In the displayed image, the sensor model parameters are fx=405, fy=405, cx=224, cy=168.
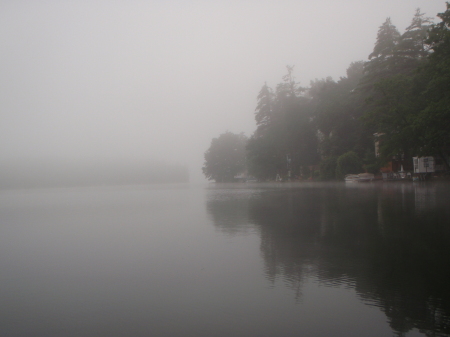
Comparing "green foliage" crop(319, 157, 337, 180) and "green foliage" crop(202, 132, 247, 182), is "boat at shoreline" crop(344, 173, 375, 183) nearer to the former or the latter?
"green foliage" crop(319, 157, 337, 180)

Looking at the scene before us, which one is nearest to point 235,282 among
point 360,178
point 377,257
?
point 377,257

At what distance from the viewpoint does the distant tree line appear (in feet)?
85.6

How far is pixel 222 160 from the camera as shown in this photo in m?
101

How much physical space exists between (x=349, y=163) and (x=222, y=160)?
179ft

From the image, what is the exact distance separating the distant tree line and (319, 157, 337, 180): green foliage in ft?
0.43

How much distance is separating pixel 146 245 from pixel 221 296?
13.7ft

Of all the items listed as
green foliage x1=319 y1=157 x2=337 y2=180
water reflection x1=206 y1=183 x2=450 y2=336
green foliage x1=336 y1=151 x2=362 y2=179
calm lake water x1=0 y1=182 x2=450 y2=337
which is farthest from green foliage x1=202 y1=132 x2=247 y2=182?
calm lake water x1=0 y1=182 x2=450 y2=337

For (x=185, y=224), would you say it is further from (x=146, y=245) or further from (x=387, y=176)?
(x=387, y=176)

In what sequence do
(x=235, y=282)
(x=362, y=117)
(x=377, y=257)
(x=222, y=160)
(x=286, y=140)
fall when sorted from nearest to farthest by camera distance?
(x=235, y=282) < (x=377, y=257) < (x=362, y=117) < (x=286, y=140) < (x=222, y=160)

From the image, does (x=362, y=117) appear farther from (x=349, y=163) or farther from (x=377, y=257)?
(x=377, y=257)

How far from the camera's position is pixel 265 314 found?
4234 mm

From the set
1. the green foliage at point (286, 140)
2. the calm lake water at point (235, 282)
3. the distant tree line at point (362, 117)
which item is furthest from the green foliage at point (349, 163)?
the calm lake water at point (235, 282)

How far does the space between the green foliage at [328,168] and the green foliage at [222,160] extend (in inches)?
1821

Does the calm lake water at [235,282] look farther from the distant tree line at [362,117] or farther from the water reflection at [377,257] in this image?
the distant tree line at [362,117]
